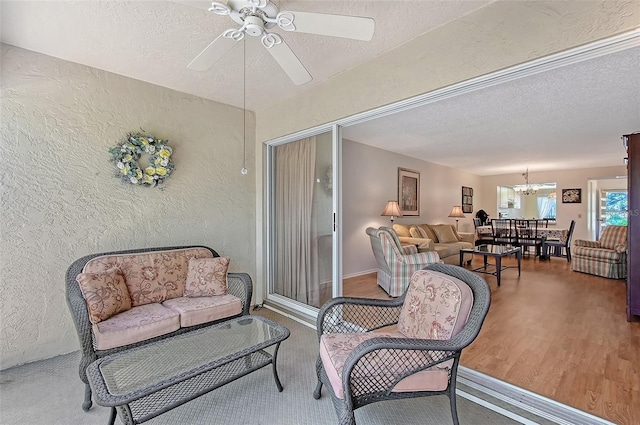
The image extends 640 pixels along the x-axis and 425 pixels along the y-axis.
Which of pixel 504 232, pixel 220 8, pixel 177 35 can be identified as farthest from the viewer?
pixel 504 232

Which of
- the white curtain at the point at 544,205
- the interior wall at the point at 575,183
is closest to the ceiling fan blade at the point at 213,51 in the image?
the interior wall at the point at 575,183

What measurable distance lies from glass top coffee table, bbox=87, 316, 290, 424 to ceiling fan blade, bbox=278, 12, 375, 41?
6.15ft

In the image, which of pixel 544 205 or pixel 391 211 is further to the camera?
pixel 544 205

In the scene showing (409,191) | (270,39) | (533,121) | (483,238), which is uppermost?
(533,121)

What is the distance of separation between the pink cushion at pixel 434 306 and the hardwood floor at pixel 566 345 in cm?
84

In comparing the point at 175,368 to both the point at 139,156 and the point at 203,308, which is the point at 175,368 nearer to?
the point at 203,308

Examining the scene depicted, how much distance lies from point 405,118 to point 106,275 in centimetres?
361

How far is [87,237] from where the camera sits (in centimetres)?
264

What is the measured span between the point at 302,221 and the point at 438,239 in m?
3.68

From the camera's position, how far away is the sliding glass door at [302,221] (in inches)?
122

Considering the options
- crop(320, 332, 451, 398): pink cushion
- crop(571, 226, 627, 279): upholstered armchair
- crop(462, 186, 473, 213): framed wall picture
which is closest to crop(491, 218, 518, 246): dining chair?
crop(462, 186, 473, 213): framed wall picture

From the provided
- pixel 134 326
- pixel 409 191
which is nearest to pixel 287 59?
pixel 134 326

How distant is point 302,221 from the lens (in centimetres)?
346

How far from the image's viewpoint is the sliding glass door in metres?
3.10
